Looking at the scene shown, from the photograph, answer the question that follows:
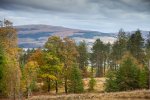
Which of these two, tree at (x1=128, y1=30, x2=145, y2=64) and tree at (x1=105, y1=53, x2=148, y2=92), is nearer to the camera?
tree at (x1=105, y1=53, x2=148, y2=92)

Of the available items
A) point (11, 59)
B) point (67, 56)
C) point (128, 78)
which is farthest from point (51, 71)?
point (11, 59)

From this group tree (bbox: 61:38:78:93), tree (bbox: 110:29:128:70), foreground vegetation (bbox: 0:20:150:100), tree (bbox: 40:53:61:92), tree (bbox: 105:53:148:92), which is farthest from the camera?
tree (bbox: 110:29:128:70)

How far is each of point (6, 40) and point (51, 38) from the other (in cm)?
1619

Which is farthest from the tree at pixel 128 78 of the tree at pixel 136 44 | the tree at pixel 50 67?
the tree at pixel 136 44

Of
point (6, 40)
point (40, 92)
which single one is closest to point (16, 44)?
point (6, 40)

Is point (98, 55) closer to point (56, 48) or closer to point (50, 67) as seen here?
point (56, 48)

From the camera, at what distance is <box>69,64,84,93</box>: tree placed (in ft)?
249

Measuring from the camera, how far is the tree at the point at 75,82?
76000mm

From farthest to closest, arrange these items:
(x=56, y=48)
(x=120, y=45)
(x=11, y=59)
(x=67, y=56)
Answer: (x=120, y=45)
(x=67, y=56)
(x=56, y=48)
(x=11, y=59)

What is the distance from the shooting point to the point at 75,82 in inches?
3007

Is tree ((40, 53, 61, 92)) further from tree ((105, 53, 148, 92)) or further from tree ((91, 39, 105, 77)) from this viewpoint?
tree ((91, 39, 105, 77))

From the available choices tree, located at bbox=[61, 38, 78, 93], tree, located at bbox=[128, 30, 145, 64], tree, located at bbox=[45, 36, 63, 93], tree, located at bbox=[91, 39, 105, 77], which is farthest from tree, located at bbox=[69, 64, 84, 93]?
tree, located at bbox=[91, 39, 105, 77]

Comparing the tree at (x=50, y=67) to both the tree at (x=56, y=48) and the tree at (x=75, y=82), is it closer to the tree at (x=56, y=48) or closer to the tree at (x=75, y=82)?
the tree at (x=56, y=48)

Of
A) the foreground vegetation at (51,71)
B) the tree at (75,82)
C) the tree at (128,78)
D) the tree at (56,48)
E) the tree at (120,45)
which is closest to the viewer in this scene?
the foreground vegetation at (51,71)
